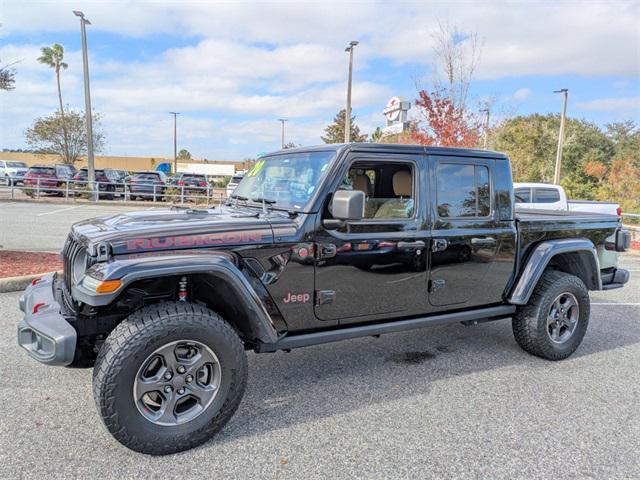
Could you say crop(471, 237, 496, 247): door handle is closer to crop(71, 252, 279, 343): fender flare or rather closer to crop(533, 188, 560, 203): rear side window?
crop(71, 252, 279, 343): fender flare

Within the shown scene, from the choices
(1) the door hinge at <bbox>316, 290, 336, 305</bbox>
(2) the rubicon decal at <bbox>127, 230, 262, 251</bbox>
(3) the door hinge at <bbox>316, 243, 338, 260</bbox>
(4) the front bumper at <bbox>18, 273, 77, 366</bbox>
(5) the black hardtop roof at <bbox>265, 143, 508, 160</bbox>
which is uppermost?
(5) the black hardtop roof at <bbox>265, 143, 508, 160</bbox>

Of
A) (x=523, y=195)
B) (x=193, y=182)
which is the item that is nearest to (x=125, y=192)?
(x=193, y=182)

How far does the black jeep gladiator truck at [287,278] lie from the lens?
8.95ft

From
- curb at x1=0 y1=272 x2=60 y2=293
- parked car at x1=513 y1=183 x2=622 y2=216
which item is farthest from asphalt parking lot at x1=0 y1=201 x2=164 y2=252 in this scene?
parked car at x1=513 y1=183 x2=622 y2=216

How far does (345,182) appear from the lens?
11.5 ft

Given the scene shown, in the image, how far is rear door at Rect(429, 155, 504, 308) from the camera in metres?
3.81

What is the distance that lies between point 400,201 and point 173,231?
1784mm

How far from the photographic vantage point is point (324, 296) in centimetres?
333

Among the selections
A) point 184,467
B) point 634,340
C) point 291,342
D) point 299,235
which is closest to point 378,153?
point 299,235

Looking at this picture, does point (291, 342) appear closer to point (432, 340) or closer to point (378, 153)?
point (378, 153)

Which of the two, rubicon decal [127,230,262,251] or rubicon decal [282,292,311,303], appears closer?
rubicon decal [127,230,262,251]

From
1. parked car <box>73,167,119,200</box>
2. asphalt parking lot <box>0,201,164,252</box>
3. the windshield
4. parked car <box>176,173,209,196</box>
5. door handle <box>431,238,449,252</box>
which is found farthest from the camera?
parked car <box>176,173,209,196</box>

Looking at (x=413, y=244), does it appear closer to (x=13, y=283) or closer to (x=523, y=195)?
(x=13, y=283)

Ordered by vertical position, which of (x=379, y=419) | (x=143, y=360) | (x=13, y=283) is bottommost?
(x=379, y=419)
